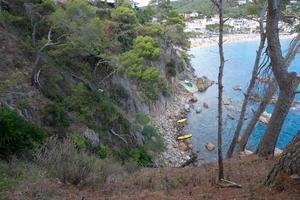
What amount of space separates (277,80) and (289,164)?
3562 mm

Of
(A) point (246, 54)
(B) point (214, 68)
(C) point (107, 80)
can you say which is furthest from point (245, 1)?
(A) point (246, 54)

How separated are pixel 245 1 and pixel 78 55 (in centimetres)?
1177

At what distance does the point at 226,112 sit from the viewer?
34656 mm

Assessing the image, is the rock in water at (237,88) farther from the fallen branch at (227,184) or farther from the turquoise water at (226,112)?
the fallen branch at (227,184)

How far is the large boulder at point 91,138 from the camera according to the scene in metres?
16.4

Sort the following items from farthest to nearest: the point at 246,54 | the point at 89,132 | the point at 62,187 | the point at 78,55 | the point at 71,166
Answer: the point at 246,54, the point at 78,55, the point at 89,132, the point at 71,166, the point at 62,187

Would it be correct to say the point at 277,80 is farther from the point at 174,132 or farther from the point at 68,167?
the point at 174,132

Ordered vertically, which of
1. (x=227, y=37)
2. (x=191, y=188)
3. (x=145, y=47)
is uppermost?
(x=191, y=188)

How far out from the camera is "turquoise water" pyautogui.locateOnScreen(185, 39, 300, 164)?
26812 millimetres

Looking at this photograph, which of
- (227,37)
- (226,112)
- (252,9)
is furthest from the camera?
(227,37)

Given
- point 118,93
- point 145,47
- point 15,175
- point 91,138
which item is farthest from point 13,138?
point 145,47

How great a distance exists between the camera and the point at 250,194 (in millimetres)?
5312

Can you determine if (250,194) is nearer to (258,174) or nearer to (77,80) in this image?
(258,174)

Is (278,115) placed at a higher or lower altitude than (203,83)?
higher
